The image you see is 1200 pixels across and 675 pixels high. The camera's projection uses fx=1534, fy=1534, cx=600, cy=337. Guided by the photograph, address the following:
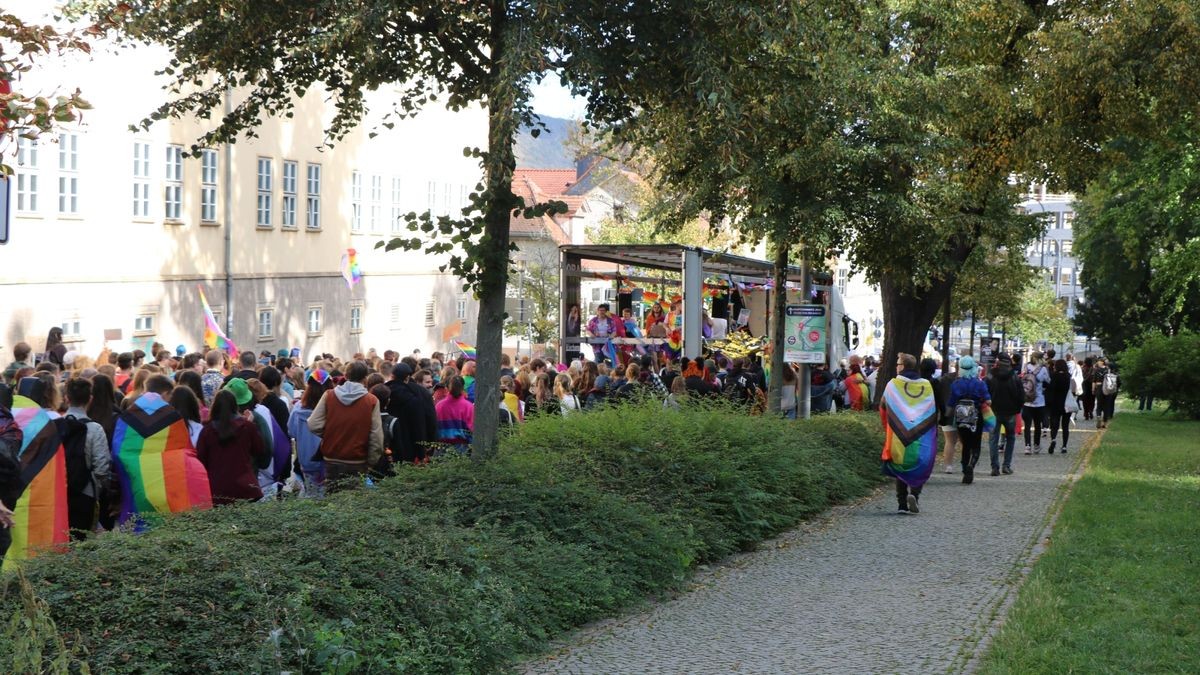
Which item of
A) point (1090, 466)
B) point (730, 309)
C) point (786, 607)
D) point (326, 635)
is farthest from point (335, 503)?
point (730, 309)

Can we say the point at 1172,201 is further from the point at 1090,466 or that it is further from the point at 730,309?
the point at 1090,466

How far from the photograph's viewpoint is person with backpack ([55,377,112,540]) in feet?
Answer: 30.6

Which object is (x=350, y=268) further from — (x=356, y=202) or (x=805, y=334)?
(x=805, y=334)

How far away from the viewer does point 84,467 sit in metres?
9.38

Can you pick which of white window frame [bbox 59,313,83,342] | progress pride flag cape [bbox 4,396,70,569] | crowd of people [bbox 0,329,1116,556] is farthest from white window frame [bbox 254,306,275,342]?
progress pride flag cape [bbox 4,396,70,569]

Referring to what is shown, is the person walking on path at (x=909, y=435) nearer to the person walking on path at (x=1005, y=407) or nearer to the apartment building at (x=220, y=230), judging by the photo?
the person walking on path at (x=1005, y=407)

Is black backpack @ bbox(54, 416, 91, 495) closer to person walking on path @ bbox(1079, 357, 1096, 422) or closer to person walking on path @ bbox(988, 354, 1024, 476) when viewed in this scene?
person walking on path @ bbox(988, 354, 1024, 476)

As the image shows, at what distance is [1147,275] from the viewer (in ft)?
178

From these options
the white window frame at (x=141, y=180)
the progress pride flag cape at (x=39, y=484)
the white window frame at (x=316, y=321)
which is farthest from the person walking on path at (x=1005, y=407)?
the white window frame at (x=316, y=321)

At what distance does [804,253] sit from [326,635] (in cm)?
1462

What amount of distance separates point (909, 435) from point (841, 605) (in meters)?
5.59

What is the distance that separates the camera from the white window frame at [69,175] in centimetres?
2669

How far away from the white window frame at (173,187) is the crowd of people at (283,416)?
36.8 ft

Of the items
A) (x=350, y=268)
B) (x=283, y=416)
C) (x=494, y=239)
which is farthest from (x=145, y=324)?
(x=494, y=239)
